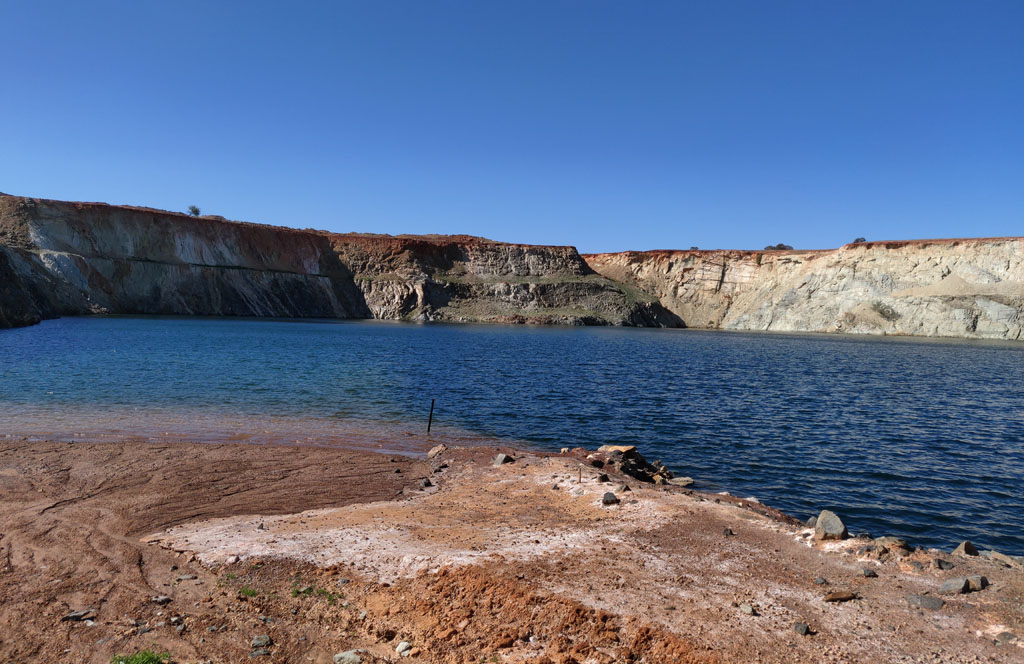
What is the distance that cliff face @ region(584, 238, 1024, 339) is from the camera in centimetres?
8194

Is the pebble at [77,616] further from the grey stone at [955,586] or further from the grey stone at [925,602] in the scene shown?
the grey stone at [955,586]

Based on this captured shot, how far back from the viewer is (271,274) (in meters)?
98.8

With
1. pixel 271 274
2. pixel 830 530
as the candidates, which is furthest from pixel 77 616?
pixel 271 274

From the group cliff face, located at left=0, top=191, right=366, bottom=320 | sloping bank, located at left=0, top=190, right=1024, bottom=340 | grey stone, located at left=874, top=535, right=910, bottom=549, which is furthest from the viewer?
sloping bank, located at left=0, top=190, right=1024, bottom=340

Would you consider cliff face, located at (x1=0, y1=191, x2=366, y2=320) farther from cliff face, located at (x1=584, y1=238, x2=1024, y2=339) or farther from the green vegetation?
cliff face, located at (x1=584, y1=238, x2=1024, y2=339)

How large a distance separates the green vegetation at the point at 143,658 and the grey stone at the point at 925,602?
8612 mm

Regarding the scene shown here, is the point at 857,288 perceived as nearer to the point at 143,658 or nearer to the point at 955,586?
the point at 955,586

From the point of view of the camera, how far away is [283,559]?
8.98m

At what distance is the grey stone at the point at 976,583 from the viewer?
24.7 ft

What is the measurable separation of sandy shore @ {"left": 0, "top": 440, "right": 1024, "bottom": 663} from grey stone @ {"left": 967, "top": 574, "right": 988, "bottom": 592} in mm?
131

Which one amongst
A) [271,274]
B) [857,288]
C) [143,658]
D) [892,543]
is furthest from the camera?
[271,274]

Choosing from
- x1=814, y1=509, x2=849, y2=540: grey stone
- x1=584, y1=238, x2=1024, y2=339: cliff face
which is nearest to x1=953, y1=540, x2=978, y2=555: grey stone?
x1=814, y1=509, x2=849, y2=540: grey stone

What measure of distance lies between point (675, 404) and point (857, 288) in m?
81.2

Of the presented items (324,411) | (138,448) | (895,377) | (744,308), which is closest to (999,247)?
(744,308)
